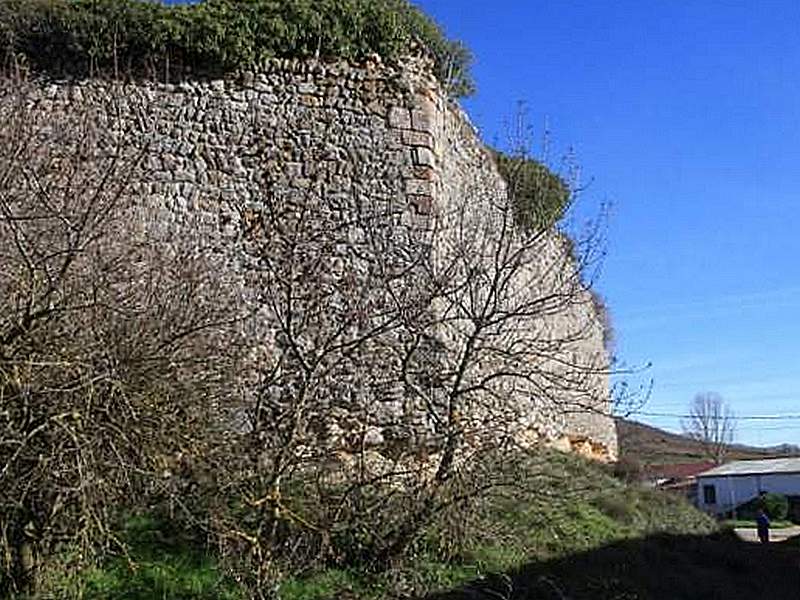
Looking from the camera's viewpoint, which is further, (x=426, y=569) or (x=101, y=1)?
(x=101, y=1)

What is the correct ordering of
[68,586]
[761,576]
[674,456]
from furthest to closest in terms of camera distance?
[674,456], [761,576], [68,586]

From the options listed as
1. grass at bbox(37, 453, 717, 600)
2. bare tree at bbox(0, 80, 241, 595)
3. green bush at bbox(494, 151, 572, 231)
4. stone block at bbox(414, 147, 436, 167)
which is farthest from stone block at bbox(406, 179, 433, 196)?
bare tree at bbox(0, 80, 241, 595)

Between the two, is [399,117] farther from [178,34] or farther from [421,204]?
[178,34]

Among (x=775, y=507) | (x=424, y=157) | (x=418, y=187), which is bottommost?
(x=775, y=507)

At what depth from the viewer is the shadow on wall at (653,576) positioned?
30.5ft

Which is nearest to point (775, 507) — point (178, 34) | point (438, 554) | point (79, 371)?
point (438, 554)

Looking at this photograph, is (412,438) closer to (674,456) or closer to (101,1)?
(101,1)

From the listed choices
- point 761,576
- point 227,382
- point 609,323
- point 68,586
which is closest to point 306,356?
point 227,382

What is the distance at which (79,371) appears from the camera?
7.12 meters

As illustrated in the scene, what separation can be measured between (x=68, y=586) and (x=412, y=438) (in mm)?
3582

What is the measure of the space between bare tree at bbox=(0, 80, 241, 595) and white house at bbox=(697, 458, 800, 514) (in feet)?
124

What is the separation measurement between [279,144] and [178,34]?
1.60 meters

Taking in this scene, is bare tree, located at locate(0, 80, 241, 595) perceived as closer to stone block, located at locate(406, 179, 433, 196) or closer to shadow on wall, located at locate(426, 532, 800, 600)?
shadow on wall, located at locate(426, 532, 800, 600)

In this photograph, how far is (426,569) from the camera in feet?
29.7
